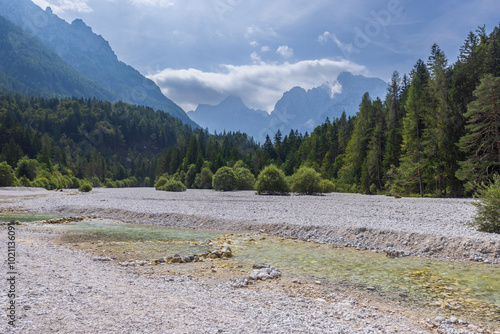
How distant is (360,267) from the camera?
10.2 meters

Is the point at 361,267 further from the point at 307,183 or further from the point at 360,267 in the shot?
the point at 307,183

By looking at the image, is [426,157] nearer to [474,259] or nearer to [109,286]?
[474,259]

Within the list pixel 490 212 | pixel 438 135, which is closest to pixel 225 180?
pixel 438 135

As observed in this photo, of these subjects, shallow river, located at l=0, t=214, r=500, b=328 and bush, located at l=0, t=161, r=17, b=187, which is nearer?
shallow river, located at l=0, t=214, r=500, b=328

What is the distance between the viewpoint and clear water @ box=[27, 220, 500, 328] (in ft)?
23.9

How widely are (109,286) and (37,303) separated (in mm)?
1762

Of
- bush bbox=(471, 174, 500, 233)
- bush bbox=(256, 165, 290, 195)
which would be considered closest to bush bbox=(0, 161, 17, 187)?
bush bbox=(256, 165, 290, 195)

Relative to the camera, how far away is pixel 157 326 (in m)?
5.12

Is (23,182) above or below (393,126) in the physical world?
below

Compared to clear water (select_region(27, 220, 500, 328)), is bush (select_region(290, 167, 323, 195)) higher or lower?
higher

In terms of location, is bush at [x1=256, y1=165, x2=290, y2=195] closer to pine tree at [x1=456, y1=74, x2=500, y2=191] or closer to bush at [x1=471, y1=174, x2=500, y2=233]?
pine tree at [x1=456, y1=74, x2=500, y2=191]

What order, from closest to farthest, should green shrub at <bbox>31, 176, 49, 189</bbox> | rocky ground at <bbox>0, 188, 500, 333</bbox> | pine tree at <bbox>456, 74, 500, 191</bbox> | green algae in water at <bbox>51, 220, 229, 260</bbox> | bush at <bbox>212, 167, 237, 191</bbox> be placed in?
rocky ground at <bbox>0, 188, 500, 333</bbox> → green algae in water at <bbox>51, 220, 229, 260</bbox> → pine tree at <bbox>456, 74, 500, 191</bbox> → bush at <bbox>212, 167, 237, 191</bbox> → green shrub at <bbox>31, 176, 49, 189</bbox>

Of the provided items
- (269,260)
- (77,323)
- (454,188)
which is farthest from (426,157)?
(77,323)

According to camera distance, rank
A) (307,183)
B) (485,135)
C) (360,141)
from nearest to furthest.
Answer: (485,135) < (307,183) < (360,141)
